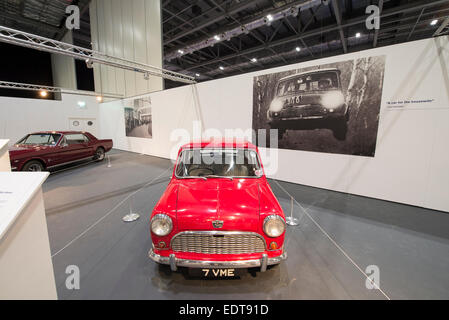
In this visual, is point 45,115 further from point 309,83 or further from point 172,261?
point 309,83

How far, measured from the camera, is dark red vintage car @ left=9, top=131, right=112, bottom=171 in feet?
16.2

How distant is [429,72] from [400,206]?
2.62 m

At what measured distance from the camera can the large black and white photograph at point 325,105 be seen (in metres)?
3.95

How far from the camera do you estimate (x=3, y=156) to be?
1.43 m

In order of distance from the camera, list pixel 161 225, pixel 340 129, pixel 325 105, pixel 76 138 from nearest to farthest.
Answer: pixel 161 225 < pixel 340 129 < pixel 325 105 < pixel 76 138

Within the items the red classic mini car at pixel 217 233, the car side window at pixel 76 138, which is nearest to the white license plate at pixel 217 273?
the red classic mini car at pixel 217 233

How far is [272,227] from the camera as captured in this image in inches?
69.1

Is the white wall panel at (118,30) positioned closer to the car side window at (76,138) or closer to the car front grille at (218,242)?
the car side window at (76,138)

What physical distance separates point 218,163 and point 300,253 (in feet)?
5.42

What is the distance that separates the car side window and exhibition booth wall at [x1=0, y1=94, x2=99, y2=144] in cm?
503

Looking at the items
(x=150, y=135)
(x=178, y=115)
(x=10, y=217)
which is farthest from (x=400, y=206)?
(x=150, y=135)

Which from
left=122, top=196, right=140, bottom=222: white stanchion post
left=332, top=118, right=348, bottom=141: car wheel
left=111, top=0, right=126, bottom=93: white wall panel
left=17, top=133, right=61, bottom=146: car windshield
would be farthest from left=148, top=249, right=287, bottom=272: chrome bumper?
left=111, top=0, right=126, bottom=93: white wall panel

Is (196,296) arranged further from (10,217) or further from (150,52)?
(150,52)

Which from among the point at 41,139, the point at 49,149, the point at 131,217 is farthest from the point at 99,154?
the point at 131,217
